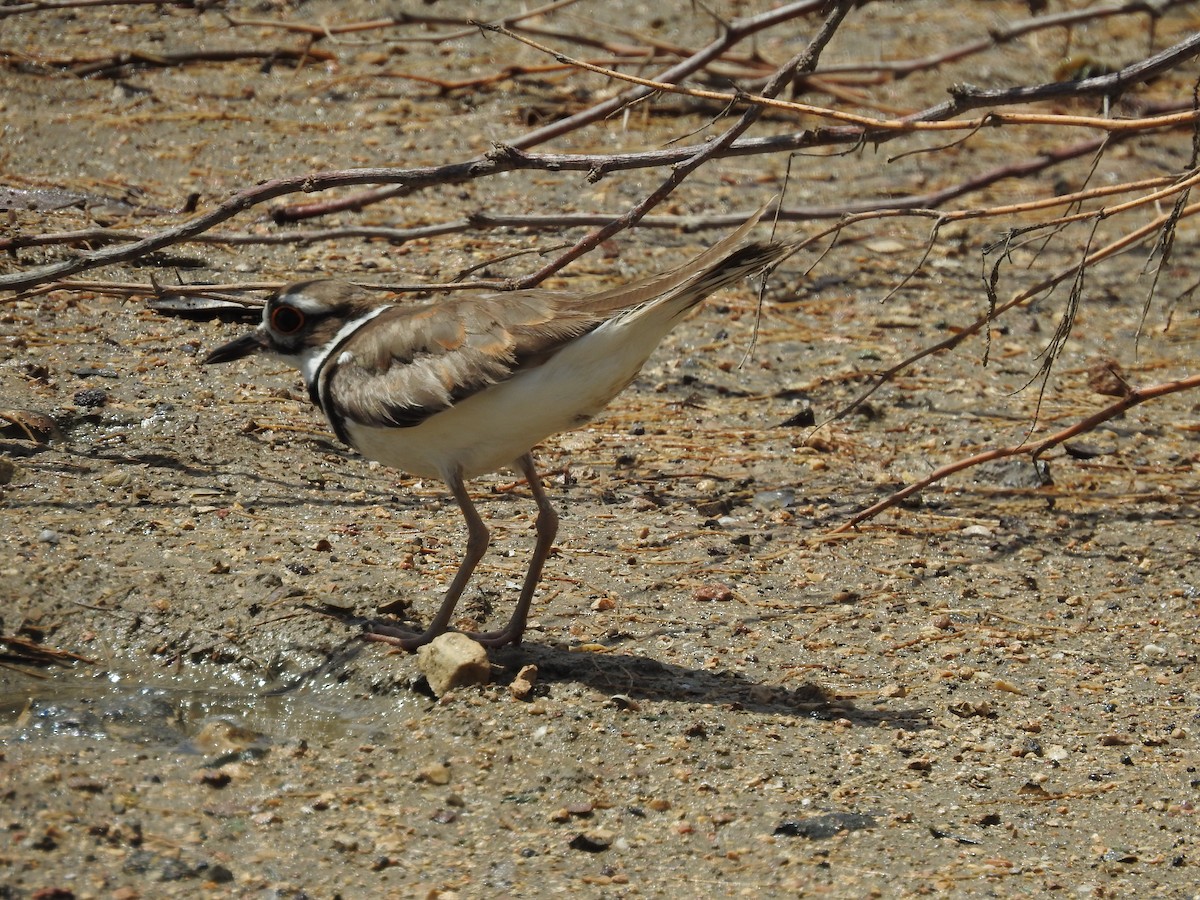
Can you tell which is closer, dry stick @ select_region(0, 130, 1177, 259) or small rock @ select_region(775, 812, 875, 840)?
small rock @ select_region(775, 812, 875, 840)

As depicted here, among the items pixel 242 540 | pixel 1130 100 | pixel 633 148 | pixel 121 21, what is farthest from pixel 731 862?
pixel 121 21

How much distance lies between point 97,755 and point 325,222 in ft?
14.6

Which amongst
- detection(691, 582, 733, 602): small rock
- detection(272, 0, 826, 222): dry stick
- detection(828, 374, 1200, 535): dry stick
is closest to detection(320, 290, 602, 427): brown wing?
detection(691, 582, 733, 602): small rock

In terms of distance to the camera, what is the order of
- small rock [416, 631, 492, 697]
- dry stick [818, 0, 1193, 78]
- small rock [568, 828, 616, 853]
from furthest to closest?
dry stick [818, 0, 1193, 78]
small rock [416, 631, 492, 697]
small rock [568, 828, 616, 853]

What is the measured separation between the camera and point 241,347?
5.16 m

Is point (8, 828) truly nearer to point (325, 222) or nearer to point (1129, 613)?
point (1129, 613)

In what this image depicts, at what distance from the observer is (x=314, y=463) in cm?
588

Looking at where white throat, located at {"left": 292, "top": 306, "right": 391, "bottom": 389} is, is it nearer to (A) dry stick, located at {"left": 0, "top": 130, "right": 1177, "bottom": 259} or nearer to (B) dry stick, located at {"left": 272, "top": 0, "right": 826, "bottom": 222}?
(A) dry stick, located at {"left": 0, "top": 130, "right": 1177, "bottom": 259}

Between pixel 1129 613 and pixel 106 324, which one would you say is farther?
pixel 106 324

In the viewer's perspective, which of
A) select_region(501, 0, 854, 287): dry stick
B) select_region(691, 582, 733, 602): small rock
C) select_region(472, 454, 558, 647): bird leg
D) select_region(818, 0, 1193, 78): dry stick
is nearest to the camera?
select_region(472, 454, 558, 647): bird leg

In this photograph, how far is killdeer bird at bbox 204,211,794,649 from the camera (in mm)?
4418

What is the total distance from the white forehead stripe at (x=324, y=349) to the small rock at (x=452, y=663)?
3.80 ft

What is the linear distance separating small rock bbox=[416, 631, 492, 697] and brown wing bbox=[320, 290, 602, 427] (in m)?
0.73

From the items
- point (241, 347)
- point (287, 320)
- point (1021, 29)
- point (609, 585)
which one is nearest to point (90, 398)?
point (241, 347)
